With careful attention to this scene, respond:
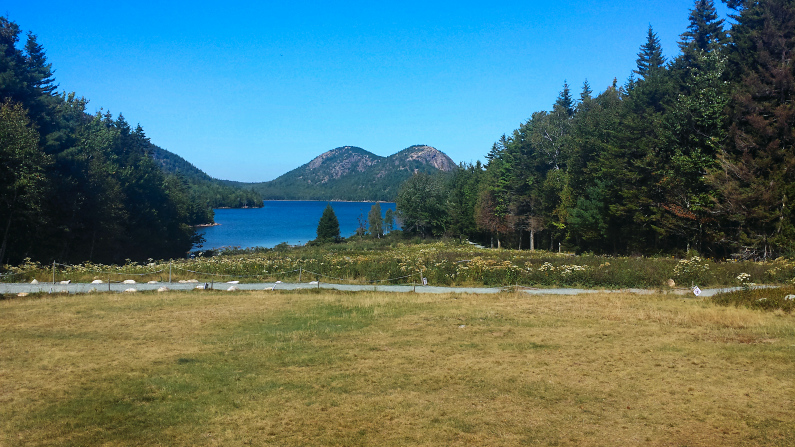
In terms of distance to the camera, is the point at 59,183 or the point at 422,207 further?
the point at 422,207

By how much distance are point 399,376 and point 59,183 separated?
42.9 m

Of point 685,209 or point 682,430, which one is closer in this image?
point 682,430

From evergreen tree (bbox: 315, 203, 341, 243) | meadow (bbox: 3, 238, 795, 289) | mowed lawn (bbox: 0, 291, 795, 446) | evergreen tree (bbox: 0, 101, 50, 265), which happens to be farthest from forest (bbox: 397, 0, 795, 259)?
evergreen tree (bbox: 0, 101, 50, 265)

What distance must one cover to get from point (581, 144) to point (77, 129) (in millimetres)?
58208

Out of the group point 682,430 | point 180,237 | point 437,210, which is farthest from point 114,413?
point 437,210

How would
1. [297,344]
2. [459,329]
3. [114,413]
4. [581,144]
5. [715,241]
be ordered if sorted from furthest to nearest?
[581,144] → [715,241] → [459,329] → [297,344] → [114,413]

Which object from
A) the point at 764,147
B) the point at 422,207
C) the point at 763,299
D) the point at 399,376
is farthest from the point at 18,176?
the point at 422,207

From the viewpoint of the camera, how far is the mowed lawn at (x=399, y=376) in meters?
8.58

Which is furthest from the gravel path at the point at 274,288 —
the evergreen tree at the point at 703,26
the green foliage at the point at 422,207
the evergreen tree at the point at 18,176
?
the green foliage at the point at 422,207

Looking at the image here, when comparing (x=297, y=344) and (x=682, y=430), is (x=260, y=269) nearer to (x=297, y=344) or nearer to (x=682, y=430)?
(x=297, y=344)

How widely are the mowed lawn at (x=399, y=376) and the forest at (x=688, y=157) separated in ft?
61.4

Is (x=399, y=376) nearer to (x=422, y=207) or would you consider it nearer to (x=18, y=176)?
(x=18, y=176)

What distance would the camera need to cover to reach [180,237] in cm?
7912

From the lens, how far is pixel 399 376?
457 inches
